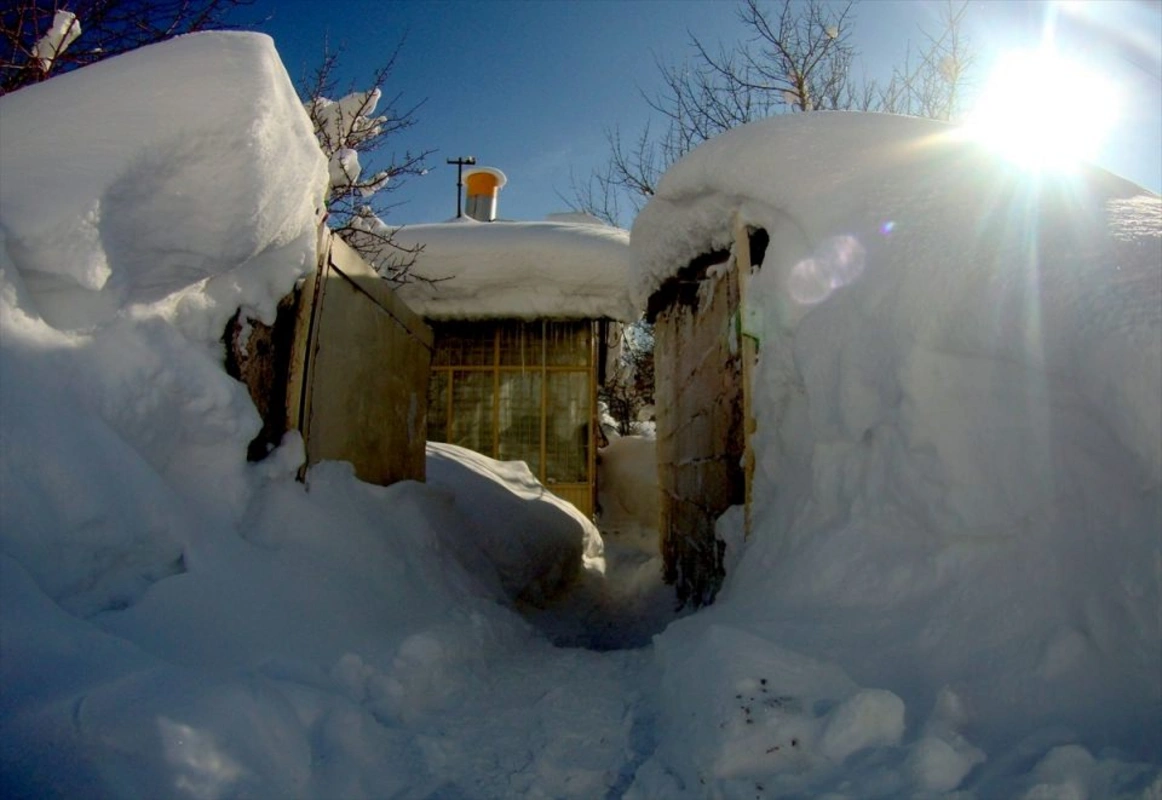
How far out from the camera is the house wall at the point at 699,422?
3.68 metres

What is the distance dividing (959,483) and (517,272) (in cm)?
719

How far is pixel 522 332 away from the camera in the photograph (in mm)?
9320

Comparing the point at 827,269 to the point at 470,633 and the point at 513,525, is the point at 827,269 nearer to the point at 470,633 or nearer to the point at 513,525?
the point at 470,633

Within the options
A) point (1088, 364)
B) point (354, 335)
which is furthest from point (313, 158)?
point (1088, 364)

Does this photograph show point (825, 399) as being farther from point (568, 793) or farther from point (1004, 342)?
point (568, 793)

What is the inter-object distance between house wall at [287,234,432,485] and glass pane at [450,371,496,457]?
178 inches

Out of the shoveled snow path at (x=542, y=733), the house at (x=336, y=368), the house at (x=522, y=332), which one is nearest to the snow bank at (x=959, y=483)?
the shoveled snow path at (x=542, y=733)

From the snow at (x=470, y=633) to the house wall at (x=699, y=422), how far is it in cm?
79

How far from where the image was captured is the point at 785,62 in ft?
32.3

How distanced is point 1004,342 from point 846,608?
0.81 meters

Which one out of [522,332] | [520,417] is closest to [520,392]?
[520,417]

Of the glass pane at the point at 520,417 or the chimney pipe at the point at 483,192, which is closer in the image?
the glass pane at the point at 520,417

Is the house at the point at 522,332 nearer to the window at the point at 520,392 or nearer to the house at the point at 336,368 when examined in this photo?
the window at the point at 520,392

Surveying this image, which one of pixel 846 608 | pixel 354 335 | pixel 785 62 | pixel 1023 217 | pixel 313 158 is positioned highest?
pixel 785 62
